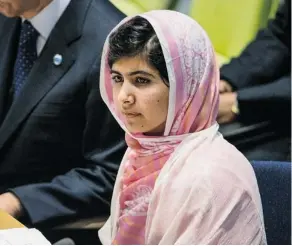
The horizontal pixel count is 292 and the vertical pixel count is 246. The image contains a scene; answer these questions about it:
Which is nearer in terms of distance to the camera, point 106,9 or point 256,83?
point 106,9

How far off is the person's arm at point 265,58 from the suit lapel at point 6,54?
44 cm

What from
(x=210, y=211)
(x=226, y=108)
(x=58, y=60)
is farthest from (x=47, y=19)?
(x=210, y=211)

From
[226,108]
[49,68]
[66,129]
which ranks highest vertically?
[49,68]

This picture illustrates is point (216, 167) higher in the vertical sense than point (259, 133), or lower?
higher

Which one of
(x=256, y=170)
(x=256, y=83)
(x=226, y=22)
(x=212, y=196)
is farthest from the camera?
(x=256, y=83)

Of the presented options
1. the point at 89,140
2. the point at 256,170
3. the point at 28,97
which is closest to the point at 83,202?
the point at 89,140

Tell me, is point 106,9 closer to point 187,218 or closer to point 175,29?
point 175,29

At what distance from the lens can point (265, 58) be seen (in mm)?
1524

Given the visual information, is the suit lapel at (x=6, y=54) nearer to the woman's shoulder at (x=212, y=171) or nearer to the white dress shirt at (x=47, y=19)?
the white dress shirt at (x=47, y=19)

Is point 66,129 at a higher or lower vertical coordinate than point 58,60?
lower

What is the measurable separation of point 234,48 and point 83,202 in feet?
1.48

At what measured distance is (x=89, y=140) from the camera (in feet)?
4.37

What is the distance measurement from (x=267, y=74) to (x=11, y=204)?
2.02 ft

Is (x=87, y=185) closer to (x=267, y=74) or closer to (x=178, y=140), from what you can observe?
(x=178, y=140)
